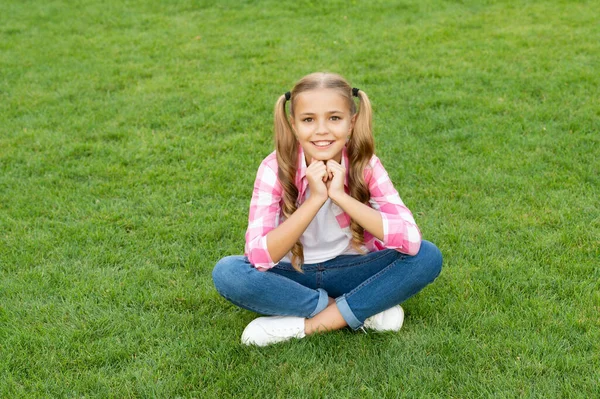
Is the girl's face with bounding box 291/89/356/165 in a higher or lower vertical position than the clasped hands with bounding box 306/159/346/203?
higher

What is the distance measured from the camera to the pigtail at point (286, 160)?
348 centimetres

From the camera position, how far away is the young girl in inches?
131

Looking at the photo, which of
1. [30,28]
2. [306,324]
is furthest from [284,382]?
[30,28]

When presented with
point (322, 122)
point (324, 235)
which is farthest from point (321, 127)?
point (324, 235)

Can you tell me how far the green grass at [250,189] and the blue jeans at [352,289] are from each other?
0.17 meters

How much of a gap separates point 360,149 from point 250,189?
6.58 ft

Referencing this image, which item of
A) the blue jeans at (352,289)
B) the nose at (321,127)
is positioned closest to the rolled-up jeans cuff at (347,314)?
the blue jeans at (352,289)

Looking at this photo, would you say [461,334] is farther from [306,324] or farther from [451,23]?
[451,23]

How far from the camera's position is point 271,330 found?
3.51 m

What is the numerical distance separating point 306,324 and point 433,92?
413cm

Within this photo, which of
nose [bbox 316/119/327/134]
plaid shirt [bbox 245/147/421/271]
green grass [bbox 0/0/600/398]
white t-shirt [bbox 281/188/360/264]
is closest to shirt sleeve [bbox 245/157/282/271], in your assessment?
plaid shirt [bbox 245/147/421/271]

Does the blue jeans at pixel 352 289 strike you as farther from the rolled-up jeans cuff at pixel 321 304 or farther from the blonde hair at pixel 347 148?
the blonde hair at pixel 347 148

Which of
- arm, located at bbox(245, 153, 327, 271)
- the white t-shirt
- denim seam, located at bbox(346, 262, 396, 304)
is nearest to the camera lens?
arm, located at bbox(245, 153, 327, 271)

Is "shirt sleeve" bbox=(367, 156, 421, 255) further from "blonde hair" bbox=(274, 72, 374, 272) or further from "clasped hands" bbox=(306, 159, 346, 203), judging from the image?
"clasped hands" bbox=(306, 159, 346, 203)
